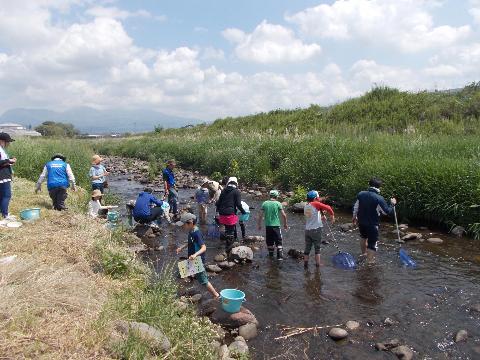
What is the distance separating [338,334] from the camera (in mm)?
6652

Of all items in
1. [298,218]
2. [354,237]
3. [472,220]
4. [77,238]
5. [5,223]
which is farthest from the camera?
[298,218]

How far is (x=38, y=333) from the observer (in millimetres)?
4645

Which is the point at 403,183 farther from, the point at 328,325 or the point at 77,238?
the point at 77,238

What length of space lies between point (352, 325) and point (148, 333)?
372cm

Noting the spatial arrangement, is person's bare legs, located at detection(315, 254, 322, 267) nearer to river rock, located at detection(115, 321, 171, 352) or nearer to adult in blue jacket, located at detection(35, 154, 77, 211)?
river rock, located at detection(115, 321, 171, 352)

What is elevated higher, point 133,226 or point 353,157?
point 353,157

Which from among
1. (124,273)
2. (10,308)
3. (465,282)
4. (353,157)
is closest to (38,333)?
(10,308)

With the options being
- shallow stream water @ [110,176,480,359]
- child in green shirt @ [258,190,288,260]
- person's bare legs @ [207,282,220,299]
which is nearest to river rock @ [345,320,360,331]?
shallow stream water @ [110,176,480,359]

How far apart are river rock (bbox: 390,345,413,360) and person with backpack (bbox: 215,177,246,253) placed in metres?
5.77

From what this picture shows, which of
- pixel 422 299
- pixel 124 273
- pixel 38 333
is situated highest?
pixel 38 333

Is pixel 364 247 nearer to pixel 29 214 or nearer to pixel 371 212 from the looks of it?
pixel 371 212

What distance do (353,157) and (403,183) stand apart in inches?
145

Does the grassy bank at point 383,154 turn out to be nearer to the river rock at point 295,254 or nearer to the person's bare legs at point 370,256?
the person's bare legs at point 370,256

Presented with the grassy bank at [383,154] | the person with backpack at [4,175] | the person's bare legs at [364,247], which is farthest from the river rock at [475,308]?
the person with backpack at [4,175]
